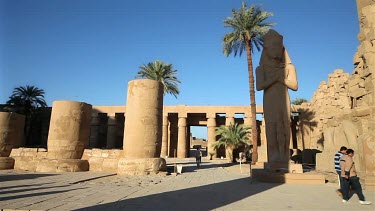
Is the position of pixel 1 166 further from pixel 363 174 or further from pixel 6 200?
pixel 363 174

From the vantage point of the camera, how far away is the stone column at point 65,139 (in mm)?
11953

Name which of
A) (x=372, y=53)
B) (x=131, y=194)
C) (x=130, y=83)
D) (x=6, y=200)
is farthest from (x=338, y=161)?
(x=130, y=83)

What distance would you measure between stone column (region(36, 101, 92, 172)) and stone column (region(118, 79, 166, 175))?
316 cm

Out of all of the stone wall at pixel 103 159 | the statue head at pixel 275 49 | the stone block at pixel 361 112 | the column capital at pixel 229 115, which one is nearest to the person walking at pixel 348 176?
the stone block at pixel 361 112

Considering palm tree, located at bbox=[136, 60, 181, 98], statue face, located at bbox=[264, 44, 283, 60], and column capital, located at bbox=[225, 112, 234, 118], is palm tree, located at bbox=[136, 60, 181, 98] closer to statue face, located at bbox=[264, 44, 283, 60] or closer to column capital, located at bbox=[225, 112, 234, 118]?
column capital, located at bbox=[225, 112, 234, 118]

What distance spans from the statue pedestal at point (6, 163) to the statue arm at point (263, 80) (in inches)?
509

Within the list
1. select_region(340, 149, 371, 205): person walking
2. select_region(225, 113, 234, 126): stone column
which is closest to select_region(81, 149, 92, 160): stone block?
select_region(340, 149, 371, 205): person walking

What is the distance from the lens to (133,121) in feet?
35.5

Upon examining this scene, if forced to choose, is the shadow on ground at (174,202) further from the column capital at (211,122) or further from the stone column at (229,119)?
the column capital at (211,122)

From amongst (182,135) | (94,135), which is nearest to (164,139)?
(182,135)

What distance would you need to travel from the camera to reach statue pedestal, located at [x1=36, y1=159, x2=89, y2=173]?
38.8 feet

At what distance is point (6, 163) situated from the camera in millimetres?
13391

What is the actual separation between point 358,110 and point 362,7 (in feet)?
11.3

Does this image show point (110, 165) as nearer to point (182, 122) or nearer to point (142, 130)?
point (142, 130)
